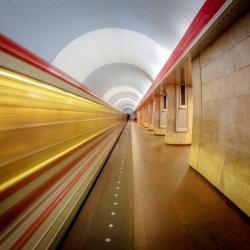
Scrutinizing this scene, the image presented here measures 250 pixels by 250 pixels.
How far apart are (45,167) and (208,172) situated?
359cm

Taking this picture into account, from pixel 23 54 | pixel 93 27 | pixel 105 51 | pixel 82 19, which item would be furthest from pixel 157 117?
pixel 23 54

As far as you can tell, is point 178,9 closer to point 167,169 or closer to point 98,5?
point 98,5

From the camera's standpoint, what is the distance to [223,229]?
2.56m

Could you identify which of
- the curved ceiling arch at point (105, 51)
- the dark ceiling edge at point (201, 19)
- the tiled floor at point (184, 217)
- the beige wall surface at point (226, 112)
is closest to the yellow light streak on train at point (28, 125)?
the tiled floor at point (184, 217)

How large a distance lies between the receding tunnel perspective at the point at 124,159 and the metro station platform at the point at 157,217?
16 millimetres

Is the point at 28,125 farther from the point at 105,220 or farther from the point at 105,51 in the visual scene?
the point at 105,51

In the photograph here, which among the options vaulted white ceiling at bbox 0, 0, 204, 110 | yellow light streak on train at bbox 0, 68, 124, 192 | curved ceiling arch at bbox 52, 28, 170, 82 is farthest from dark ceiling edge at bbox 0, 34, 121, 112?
curved ceiling arch at bbox 52, 28, 170, 82

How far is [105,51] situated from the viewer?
11773mm

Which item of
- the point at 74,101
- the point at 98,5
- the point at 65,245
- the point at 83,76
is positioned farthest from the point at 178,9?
the point at 83,76

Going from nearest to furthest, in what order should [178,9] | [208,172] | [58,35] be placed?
[208,172] < [178,9] < [58,35]

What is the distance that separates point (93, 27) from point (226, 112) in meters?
6.92

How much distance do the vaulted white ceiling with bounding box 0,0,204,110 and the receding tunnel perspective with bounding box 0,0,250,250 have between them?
0.05 m

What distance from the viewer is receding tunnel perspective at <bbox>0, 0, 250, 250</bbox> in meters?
1.78

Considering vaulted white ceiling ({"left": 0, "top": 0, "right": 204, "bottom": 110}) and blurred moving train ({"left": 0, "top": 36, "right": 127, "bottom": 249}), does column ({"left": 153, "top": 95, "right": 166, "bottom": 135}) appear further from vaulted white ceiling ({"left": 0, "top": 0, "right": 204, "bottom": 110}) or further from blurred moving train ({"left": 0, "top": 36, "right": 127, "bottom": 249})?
blurred moving train ({"left": 0, "top": 36, "right": 127, "bottom": 249})
